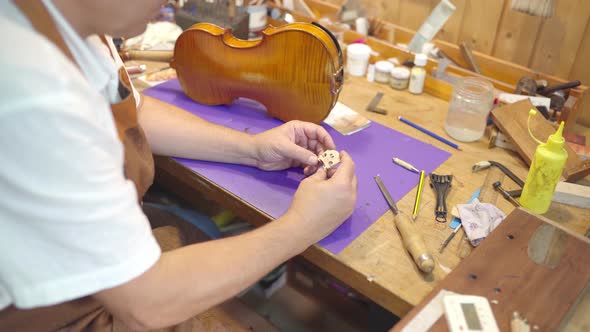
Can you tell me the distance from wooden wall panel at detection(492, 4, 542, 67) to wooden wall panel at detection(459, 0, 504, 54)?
0.06 ft

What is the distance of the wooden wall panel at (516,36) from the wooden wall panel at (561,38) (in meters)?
0.02

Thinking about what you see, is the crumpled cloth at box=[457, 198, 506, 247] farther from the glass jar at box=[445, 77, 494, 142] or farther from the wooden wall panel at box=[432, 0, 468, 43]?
the wooden wall panel at box=[432, 0, 468, 43]

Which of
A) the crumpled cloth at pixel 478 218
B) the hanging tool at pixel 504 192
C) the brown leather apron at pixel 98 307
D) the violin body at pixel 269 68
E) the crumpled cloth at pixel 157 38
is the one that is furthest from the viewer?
the crumpled cloth at pixel 157 38

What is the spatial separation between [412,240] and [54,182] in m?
0.62

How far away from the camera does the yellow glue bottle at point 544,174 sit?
90cm

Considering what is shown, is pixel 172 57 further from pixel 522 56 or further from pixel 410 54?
pixel 522 56

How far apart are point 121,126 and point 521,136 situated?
3.08ft

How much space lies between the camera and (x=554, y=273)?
2.61ft

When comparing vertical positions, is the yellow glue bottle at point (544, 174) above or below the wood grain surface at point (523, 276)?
above

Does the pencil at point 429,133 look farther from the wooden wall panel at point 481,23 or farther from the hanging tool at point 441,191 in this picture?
the wooden wall panel at point 481,23

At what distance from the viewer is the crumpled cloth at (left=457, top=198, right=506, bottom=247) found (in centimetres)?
91

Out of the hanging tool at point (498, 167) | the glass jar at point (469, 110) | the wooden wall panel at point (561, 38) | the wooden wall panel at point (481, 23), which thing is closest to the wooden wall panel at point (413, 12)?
the wooden wall panel at point (481, 23)

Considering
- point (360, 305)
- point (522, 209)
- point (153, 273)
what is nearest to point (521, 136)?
point (522, 209)

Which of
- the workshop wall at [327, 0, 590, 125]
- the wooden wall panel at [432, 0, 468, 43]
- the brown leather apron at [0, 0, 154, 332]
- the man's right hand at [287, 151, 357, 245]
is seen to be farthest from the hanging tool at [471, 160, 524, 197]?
the brown leather apron at [0, 0, 154, 332]
